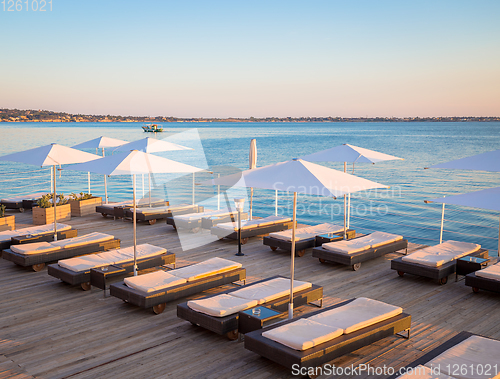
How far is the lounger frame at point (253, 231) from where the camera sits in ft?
26.6

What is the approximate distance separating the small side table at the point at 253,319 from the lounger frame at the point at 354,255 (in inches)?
101

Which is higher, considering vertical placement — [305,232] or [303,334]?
[303,334]

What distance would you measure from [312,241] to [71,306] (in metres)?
4.22

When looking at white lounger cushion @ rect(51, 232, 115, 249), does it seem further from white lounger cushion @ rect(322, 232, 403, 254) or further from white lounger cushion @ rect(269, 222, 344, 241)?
white lounger cushion @ rect(322, 232, 403, 254)

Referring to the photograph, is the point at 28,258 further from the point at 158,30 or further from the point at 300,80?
the point at 300,80

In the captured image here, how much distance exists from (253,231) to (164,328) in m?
3.99

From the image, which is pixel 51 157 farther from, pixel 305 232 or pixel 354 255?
pixel 354 255

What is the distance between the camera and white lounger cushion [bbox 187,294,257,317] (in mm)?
4152

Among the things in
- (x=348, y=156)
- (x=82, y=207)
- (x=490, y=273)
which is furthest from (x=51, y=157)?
(x=490, y=273)

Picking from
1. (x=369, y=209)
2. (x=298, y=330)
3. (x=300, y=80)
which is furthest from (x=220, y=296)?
(x=300, y=80)

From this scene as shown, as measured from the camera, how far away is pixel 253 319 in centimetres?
394

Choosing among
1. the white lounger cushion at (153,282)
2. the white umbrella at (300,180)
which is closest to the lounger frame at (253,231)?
the white lounger cushion at (153,282)

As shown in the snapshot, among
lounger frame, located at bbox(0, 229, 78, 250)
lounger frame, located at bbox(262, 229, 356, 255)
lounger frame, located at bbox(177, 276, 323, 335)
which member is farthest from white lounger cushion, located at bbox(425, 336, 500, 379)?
lounger frame, located at bbox(0, 229, 78, 250)

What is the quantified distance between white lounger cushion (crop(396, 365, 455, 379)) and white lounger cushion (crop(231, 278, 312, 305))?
1.79 m
